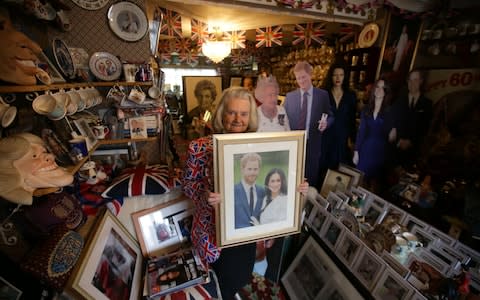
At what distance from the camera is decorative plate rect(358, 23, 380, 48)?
1.75 m

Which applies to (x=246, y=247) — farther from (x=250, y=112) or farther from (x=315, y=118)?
(x=315, y=118)

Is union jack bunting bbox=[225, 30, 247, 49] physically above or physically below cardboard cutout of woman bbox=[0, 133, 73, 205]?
above

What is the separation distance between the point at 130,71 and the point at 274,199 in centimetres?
134

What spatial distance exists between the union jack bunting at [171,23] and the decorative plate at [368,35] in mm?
1701

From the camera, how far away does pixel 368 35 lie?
1.80 m

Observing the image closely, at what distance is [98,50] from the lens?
146 centimetres

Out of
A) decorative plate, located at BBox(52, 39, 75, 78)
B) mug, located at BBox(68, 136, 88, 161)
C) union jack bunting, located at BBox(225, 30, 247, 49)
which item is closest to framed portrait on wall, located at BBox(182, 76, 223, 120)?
union jack bunting, located at BBox(225, 30, 247, 49)

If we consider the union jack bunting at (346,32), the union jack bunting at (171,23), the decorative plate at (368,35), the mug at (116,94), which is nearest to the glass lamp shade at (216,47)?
the union jack bunting at (171,23)

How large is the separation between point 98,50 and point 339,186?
2270mm

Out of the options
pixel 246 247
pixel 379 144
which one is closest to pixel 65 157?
pixel 246 247

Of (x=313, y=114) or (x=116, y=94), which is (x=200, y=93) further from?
(x=313, y=114)

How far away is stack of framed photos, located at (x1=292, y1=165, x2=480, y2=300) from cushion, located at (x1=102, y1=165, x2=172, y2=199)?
117 centimetres

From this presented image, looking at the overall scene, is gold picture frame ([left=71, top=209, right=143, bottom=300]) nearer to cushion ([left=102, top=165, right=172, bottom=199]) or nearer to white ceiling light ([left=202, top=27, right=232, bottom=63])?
cushion ([left=102, top=165, right=172, bottom=199])

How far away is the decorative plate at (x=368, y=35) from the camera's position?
1751 mm
